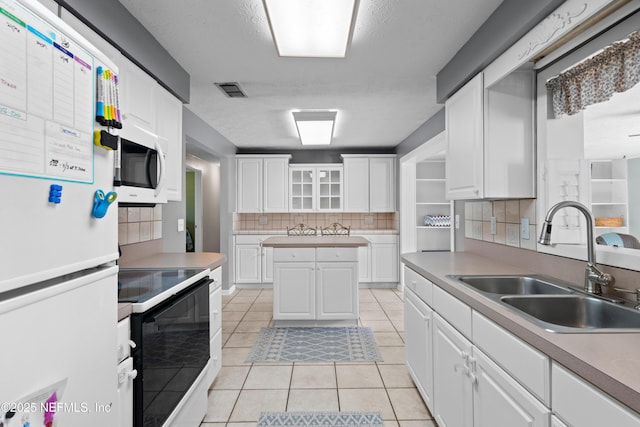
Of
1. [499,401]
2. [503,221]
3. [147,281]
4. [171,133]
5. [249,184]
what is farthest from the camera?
[249,184]

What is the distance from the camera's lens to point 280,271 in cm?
352

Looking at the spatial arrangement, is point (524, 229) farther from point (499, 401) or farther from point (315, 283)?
point (315, 283)

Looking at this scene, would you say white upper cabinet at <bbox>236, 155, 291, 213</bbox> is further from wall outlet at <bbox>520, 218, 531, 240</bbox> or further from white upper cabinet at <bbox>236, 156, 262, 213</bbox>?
wall outlet at <bbox>520, 218, 531, 240</bbox>

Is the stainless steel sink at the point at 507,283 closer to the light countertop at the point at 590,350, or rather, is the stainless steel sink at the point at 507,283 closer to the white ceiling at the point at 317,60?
the light countertop at the point at 590,350

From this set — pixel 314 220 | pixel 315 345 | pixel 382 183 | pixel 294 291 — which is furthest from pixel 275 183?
pixel 315 345

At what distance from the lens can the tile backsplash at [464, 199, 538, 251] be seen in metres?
2.02

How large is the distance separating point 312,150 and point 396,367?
4004 mm

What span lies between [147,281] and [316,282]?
2053 mm

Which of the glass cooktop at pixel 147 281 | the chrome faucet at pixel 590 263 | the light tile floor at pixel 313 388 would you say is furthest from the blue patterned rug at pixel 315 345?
the chrome faucet at pixel 590 263

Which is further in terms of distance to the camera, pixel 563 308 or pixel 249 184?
pixel 249 184

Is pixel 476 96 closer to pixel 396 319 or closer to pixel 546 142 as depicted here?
pixel 546 142

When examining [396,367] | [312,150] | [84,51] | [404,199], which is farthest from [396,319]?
[84,51]

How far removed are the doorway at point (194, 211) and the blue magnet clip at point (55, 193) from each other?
5.26 metres

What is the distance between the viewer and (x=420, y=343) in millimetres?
2105
